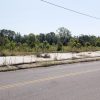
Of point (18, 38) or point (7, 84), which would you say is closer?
point (7, 84)

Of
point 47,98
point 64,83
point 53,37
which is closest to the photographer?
point 47,98

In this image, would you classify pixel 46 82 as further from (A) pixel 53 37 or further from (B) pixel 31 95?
(A) pixel 53 37

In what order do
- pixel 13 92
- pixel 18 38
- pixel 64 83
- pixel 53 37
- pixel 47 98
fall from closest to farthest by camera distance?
pixel 47 98 < pixel 13 92 < pixel 64 83 < pixel 18 38 < pixel 53 37

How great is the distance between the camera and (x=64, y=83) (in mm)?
10594

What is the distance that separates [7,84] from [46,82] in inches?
63.1

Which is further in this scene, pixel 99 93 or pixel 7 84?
pixel 7 84

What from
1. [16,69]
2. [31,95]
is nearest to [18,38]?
[16,69]

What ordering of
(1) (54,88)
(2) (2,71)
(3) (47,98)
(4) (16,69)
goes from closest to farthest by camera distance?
(3) (47,98)
(1) (54,88)
(2) (2,71)
(4) (16,69)

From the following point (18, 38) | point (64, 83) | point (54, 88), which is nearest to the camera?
point (54, 88)

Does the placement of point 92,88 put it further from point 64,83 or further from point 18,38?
point 18,38

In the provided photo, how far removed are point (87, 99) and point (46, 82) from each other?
10.4 feet

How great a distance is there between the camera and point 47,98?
777 cm

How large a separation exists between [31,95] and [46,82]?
2635 mm

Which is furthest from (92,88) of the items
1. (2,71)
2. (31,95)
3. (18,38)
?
(18,38)
